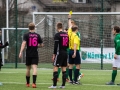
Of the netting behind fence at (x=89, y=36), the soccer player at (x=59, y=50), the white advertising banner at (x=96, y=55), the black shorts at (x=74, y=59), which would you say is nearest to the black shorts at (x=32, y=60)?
the soccer player at (x=59, y=50)

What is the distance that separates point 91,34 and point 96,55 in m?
1.15

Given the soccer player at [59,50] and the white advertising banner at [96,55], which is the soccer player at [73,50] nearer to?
the soccer player at [59,50]

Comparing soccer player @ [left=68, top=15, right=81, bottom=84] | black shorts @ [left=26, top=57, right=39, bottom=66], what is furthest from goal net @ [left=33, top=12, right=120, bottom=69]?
black shorts @ [left=26, top=57, right=39, bottom=66]

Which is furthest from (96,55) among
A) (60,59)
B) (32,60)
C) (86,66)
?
(60,59)

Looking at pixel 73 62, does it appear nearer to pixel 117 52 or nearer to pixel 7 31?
pixel 117 52

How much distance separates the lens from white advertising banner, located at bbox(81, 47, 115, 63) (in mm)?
27828

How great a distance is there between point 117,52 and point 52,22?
1118 centimetres

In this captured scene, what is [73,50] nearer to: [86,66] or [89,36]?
[86,66]

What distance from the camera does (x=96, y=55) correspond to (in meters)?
28.0

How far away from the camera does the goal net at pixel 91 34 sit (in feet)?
90.4

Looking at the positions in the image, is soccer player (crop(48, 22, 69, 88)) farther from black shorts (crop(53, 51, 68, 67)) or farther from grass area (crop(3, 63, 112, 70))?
grass area (crop(3, 63, 112, 70))

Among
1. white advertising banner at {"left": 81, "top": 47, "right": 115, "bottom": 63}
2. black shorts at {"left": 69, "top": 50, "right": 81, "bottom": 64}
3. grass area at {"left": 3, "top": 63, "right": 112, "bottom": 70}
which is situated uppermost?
black shorts at {"left": 69, "top": 50, "right": 81, "bottom": 64}

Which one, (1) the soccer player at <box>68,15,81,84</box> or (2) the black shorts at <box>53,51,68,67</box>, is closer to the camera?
(2) the black shorts at <box>53,51,68,67</box>

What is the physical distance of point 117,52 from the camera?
57.2ft
